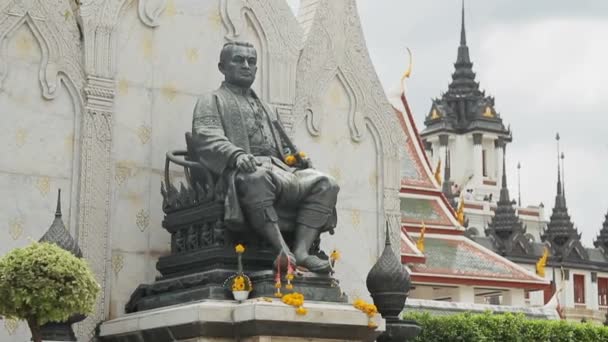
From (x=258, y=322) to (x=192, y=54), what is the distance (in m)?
3.54

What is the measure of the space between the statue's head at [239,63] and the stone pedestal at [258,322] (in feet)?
6.70

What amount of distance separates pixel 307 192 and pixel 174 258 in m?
1.39

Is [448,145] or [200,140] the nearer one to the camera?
[200,140]

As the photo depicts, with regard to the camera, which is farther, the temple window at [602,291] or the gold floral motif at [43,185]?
the temple window at [602,291]

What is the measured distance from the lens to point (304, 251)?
11453mm

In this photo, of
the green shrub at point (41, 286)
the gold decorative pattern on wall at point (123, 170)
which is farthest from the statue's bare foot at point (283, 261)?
the gold decorative pattern on wall at point (123, 170)

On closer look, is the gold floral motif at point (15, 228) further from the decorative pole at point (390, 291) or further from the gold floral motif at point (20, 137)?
the decorative pole at point (390, 291)

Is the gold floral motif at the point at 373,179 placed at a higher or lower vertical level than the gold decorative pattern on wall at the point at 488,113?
lower

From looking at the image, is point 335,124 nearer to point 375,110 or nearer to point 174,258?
point 375,110

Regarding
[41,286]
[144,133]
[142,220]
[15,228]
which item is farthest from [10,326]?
[144,133]

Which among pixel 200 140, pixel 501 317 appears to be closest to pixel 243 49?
pixel 200 140

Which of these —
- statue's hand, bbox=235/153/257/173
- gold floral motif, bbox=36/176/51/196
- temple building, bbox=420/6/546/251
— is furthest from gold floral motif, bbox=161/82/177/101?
temple building, bbox=420/6/546/251

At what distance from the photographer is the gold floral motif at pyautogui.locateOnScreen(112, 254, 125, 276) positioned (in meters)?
12.6

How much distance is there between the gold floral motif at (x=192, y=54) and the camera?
13.4 metres
